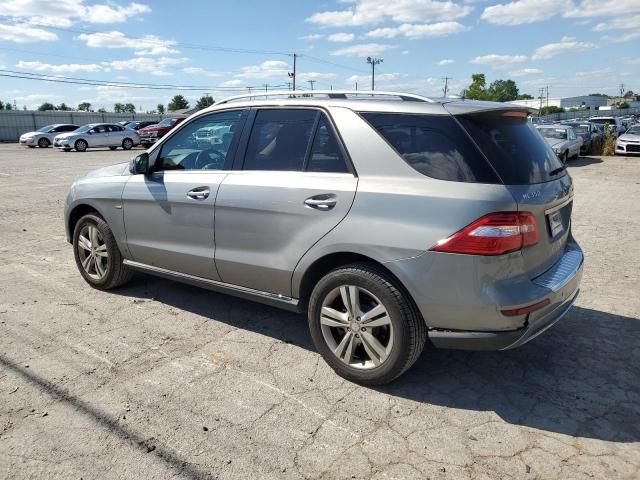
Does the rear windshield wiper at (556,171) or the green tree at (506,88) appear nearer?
the rear windshield wiper at (556,171)

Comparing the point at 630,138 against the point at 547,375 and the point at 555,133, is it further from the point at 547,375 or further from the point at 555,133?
the point at 547,375

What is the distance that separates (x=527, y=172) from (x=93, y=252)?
4.04 meters

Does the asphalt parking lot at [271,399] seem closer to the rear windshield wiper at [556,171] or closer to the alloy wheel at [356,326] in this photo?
the alloy wheel at [356,326]

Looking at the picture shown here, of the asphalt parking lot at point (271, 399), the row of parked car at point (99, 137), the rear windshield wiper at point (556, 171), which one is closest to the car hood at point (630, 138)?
the asphalt parking lot at point (271, 399)

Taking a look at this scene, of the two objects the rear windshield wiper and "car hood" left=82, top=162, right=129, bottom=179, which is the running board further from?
the rear windshield wiper

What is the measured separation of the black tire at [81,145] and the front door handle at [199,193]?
2858 cm

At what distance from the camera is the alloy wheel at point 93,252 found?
5066 millimetres

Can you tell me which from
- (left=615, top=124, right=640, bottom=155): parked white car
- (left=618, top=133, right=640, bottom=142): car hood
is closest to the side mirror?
(left=615, top=124, right=640, bottom=155): parked white car

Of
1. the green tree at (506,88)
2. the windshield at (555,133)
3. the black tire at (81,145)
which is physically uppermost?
the green tree at (506,88)

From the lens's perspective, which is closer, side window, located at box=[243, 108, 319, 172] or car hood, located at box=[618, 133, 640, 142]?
side window, located at box=[243, 108, 319, 172]

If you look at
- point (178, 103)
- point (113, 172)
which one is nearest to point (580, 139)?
point (113, 172)

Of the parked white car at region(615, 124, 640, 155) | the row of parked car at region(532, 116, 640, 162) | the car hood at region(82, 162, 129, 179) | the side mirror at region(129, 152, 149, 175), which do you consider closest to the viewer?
the side mirror at region(129, 152, 149, 175)

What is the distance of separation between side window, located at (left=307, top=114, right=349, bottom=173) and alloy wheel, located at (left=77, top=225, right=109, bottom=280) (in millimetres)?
2526

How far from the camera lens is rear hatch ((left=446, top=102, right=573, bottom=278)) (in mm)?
3018
